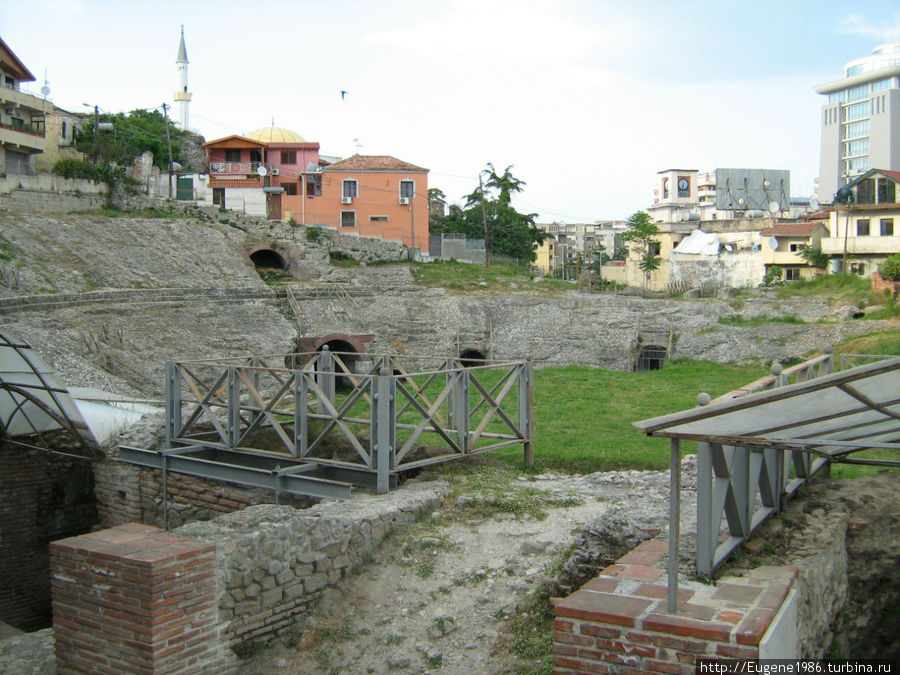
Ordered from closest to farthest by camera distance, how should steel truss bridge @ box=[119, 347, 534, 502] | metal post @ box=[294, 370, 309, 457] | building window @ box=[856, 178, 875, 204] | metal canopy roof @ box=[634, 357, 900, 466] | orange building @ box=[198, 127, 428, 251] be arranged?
metal canopy roof @ box=[634, 357, 900, 466] → steel truss bridge @ box=[119, 347, 534, 502] → metal post @ box=[294, 370, 309, 457] → building window @ box=[856, 178, 875, 204] → orange building @ box=[198, 127, 428, 251]

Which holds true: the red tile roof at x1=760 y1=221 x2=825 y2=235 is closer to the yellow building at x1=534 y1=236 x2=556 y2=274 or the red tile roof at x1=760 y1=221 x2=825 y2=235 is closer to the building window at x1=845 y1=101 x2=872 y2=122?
the yellow building at x1=534 y1=236 x2=556 y2=274

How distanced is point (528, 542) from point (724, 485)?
321 cm

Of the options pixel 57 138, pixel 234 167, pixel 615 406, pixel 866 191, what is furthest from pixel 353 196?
pixel 615 406

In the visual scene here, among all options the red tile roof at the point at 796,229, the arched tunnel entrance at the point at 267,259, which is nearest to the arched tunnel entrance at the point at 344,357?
the arched tunnel entrance at the point at 267,259

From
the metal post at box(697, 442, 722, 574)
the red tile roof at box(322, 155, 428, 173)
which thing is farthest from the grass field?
the red tile roof at box(322, 155, 428, 173)

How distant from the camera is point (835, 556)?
21.6 ft

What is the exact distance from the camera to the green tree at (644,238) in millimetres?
47719

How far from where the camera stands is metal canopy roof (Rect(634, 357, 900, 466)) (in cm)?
449

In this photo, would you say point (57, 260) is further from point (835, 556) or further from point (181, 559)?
point (835, 556)

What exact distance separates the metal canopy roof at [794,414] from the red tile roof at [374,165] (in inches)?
1454

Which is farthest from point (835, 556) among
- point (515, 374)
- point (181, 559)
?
point (515, 374)

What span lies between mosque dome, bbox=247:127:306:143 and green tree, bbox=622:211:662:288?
775 inches

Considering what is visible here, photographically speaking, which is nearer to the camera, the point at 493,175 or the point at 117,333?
the point at 117,333

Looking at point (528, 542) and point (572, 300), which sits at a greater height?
point (572, 300)
